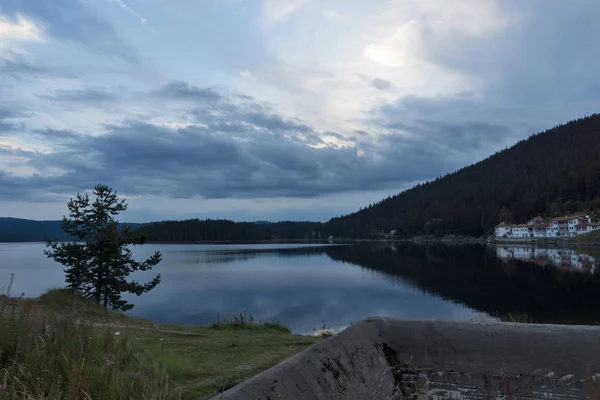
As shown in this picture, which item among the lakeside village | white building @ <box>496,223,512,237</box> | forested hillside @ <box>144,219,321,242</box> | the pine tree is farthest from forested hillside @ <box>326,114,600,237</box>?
the pine tree

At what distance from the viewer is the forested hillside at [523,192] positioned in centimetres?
12875

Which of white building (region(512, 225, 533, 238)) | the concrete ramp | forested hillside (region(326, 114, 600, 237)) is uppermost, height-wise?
forested hillside (region(326, 114, 600, 237))

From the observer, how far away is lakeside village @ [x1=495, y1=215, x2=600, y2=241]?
96.0 meters

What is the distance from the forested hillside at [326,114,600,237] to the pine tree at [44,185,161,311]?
406 ft

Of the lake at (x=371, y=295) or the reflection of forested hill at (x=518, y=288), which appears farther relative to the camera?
the reflection of forested hill at (x=518, y=288)

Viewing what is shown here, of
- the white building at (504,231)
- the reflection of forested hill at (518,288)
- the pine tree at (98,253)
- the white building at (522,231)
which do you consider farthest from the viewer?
the white building at (504,231)

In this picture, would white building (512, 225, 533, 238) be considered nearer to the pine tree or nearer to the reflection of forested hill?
the reflection of forested hill

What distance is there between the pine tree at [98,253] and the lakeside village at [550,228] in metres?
99.9

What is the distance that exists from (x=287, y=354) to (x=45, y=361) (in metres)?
4.42

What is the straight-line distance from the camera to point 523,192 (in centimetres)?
14625

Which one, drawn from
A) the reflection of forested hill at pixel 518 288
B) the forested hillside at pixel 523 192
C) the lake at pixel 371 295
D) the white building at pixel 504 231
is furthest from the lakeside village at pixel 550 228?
the reflection of forested hill at pixel 518 288

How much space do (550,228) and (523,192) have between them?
1627 inches

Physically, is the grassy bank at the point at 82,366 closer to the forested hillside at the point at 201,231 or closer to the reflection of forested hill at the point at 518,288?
the reflection of forested hill at the point at 518,288

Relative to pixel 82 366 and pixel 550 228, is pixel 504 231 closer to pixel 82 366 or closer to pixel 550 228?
pixel 550 228
